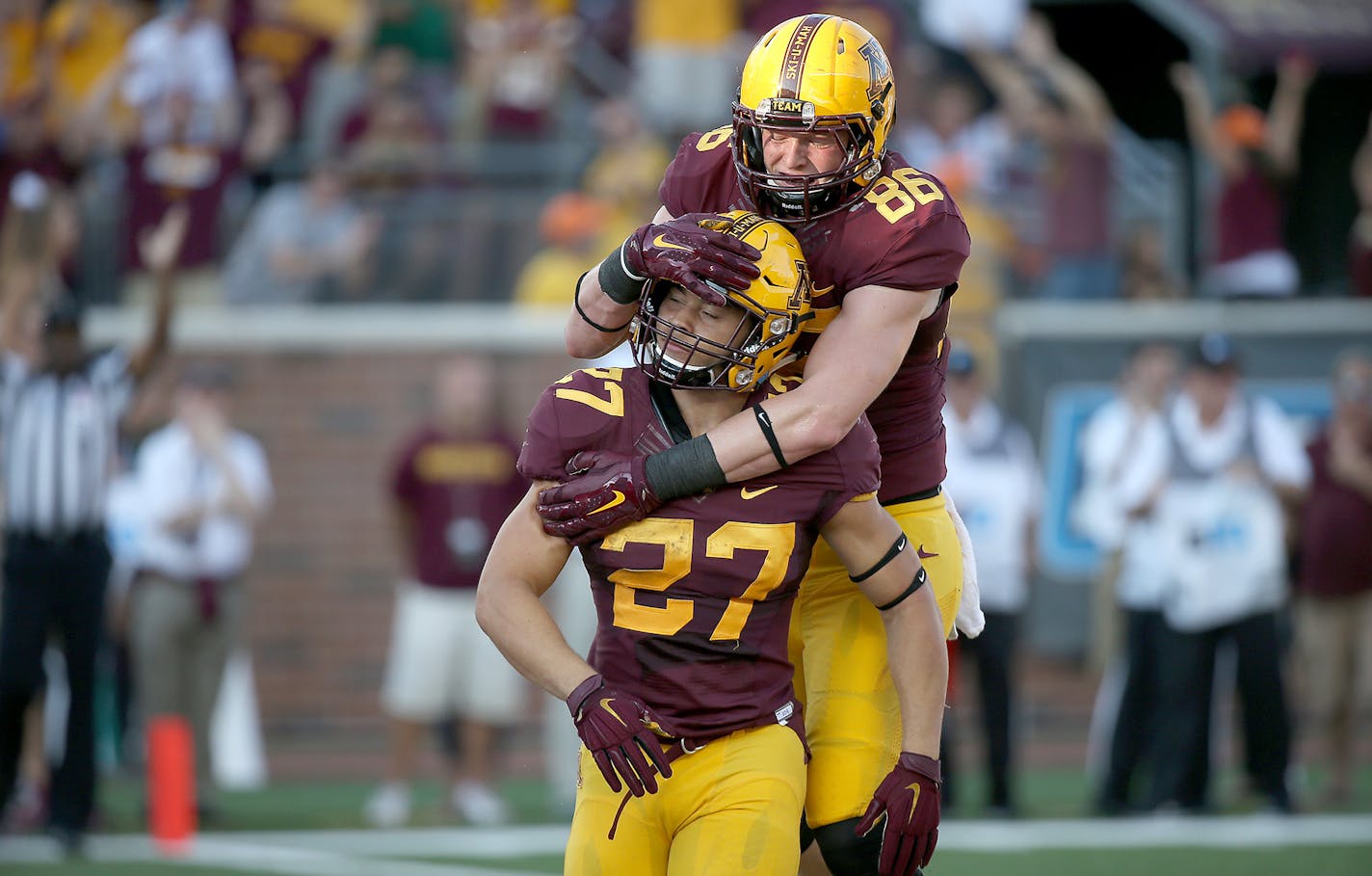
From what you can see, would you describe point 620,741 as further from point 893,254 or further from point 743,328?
point 893,254

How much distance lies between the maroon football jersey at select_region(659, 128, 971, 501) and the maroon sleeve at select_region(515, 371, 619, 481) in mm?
565

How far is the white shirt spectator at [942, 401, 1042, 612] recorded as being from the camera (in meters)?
9.45

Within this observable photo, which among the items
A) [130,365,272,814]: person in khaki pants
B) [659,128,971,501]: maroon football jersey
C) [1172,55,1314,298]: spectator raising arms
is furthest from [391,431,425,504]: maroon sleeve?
[659,128,971,501]: maroon football jersey

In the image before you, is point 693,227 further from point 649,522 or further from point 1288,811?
point 1288,811

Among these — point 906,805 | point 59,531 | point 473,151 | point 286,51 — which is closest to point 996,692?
point 59,531

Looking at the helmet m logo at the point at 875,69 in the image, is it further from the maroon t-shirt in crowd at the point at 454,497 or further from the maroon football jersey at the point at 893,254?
the maroon t-shirt in crowd at the point at 454,497

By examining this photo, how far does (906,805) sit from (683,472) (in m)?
0.87

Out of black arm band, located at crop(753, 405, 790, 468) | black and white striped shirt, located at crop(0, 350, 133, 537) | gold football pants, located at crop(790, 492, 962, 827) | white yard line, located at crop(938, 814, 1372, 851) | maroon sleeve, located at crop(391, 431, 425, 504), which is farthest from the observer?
maroon sleeve, located at crop(391, 431, 425, 504)

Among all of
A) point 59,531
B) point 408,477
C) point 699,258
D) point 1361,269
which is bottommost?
point 408,477

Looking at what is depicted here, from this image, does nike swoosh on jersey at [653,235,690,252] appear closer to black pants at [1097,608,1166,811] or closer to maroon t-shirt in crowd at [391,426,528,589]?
maroon t-shirt in crowd at [391,426,528,589]

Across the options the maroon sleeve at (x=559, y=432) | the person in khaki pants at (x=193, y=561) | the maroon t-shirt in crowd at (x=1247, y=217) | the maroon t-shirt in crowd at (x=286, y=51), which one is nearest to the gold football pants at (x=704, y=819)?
the maroon sleeve at (x=559, y=432)

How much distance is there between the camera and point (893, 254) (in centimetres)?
410

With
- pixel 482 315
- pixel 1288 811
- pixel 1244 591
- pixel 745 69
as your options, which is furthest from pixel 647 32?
pixel 745 69

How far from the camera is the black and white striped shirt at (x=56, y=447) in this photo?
28.5ft
